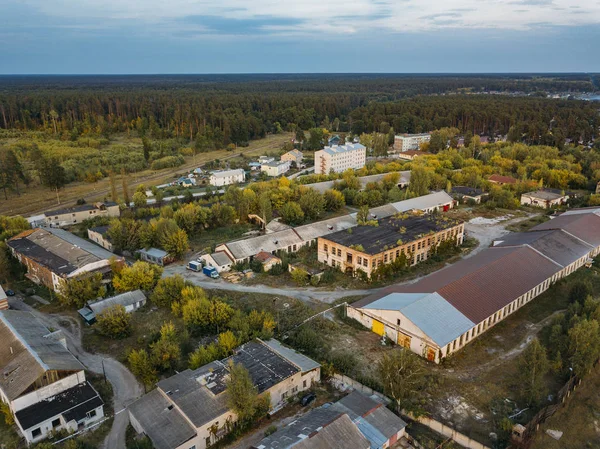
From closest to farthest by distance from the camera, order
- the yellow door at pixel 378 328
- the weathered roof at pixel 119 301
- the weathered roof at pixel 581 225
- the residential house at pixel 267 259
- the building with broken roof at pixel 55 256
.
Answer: the yellow door at pixel 378 328
the weathered roof at pixel 119 301
the building with broken roof at pixel 55 256
the residential house at pixel 267 259
the weathered roof at pixel 581 225

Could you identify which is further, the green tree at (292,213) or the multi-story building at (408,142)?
the multi-story building at (408,142)

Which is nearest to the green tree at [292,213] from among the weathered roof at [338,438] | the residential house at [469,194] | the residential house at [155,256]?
the residential house at [155,256]

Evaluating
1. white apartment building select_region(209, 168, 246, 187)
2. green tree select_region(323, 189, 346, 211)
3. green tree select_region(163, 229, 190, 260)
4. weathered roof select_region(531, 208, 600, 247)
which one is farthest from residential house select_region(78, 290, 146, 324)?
white apartment building select_region(209, 168, 246, 187)

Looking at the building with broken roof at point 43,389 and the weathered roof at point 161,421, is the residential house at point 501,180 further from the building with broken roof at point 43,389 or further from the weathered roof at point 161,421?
the building with broken roof at point 43,389

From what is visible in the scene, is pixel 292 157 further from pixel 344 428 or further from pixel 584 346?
pixel 344 428

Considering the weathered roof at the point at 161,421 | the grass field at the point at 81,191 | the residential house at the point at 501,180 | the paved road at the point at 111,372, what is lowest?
the paved road at the point at 111,372

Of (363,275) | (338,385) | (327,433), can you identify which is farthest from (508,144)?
(327,433)

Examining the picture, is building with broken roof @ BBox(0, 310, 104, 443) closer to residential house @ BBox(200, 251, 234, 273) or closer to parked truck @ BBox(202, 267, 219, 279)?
parked truck @ BBox(202, 267, 219, 279)
